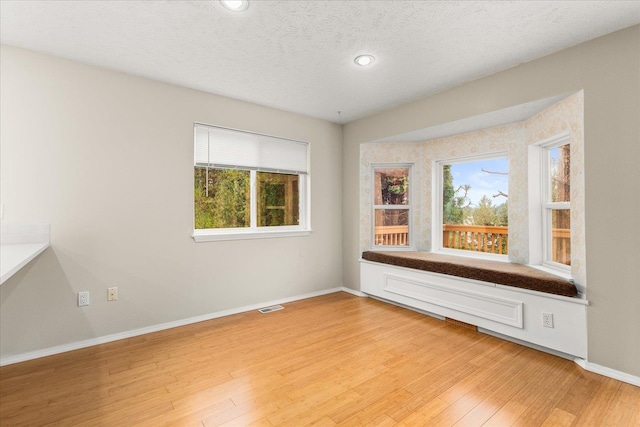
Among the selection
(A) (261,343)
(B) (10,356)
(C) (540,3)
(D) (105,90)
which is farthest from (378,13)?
(B) (10,356)

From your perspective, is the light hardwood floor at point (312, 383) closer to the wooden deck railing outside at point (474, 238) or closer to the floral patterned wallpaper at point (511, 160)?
the floral patterned wallpaper at point (511, 160)

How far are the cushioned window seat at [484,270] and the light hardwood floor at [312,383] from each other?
550 mm

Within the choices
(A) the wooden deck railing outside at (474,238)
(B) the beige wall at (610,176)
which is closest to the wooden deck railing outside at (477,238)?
(A) the wooden deck railing outside at (474,238)

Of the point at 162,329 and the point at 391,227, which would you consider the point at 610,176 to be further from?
the point at 162,329

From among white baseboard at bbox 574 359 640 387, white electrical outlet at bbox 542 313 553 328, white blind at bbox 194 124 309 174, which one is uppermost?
white blind at bbox 194 124 309 174

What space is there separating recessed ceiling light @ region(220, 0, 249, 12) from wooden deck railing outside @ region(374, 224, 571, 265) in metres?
3.17

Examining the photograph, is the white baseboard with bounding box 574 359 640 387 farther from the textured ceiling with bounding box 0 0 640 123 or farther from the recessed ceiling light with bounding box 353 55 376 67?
the recessed ceiling light with bounding box 353 55 376 67

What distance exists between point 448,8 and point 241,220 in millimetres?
2893

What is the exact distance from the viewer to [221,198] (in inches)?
139

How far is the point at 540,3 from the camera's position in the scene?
1874mm

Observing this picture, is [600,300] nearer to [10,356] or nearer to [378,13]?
[378,13]

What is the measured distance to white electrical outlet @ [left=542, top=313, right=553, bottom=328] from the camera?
8.05 feet

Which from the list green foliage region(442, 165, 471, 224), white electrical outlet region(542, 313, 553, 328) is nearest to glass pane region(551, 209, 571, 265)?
white electrical outlet region(542, 313, 553, 328)

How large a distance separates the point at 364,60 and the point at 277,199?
6.76 ft
